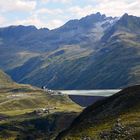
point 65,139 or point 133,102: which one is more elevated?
point 133,102

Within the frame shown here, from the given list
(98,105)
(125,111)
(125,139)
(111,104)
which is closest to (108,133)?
(125,139)

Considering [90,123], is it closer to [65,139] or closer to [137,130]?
[65,139]

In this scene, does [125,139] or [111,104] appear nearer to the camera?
[125,139]

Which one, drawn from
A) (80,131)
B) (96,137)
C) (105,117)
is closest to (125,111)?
(105,117)

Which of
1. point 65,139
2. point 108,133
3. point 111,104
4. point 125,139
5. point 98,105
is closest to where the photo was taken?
point 125,139

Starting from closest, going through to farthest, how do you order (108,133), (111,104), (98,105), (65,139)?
(108,133)
(65,139)
(111,104)
(98,105)

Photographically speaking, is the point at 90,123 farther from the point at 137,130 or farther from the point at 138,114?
the point at 137,130
